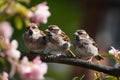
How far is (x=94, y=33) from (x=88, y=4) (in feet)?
2.44

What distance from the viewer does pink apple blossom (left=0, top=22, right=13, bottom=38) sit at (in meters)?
1.50

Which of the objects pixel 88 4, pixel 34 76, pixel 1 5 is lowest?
pixel 34 76

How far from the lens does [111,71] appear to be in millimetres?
2115

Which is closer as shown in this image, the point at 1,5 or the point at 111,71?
the point at 1,5

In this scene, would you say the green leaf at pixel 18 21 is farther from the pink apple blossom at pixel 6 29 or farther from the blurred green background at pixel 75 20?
the blurred green background at pixel 75 20

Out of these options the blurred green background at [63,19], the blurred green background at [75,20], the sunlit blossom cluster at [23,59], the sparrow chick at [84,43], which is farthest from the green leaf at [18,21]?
the blurred green background at [63,19]

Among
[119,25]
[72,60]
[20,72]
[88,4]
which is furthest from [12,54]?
[119,25]

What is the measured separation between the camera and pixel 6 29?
4.96 feet

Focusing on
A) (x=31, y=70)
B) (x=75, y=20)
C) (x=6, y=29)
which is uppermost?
(x=75, y=20)

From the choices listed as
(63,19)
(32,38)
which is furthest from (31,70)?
(63,19)

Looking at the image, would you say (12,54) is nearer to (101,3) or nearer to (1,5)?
(1,5)

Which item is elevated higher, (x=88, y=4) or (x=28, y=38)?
(x=88, y=4)

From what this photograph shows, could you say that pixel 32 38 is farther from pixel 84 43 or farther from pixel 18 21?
pixel 18 21

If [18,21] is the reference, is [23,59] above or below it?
below
